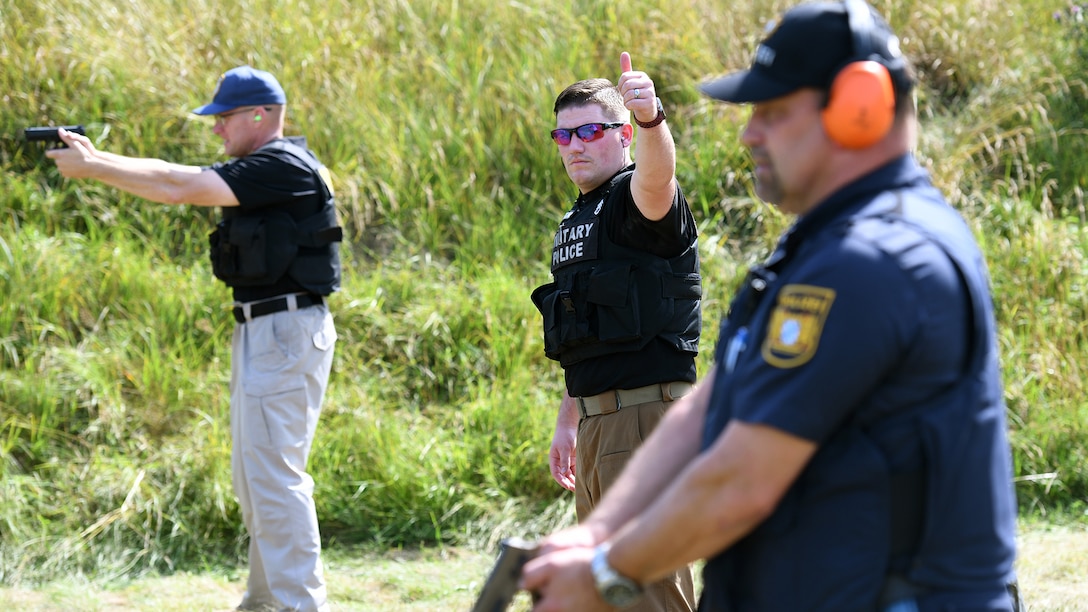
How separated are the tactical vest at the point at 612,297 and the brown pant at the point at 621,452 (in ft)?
0.70

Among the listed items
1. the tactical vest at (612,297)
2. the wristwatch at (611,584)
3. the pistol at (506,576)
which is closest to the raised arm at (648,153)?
the tactical vest at (612,297)

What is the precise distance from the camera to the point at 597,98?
12.6 feet

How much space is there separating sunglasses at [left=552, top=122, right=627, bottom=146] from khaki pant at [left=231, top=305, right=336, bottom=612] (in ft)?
5.48

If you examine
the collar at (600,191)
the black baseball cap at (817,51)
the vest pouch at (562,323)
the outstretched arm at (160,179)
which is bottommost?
the vest pouch at (562,323)

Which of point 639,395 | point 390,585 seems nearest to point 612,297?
→ point 639,395

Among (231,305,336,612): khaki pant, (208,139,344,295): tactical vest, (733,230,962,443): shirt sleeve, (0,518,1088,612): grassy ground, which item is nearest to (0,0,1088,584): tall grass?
(0,518,1088,612): grassy ground

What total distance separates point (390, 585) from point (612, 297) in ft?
8.23

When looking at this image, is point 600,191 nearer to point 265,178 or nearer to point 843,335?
point 265,178

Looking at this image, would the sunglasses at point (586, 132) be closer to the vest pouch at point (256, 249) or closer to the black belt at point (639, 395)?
the black belt at point (639, 395)

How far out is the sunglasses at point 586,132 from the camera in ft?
12.5

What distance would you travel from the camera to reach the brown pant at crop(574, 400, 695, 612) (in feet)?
11.8

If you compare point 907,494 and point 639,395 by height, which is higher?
point 907,494

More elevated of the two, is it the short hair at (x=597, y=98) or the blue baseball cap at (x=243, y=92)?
the blue baseball cap at (x=243, y=92)

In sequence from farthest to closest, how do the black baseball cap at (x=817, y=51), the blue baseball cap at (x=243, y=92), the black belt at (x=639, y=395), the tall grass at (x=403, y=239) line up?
the tall grass at (x=403, y=239)
the blue baseball cap at (x=243, y=92)
the black belt at (x=639, y=395)
the black baseball cap at (x=817, y=51)
